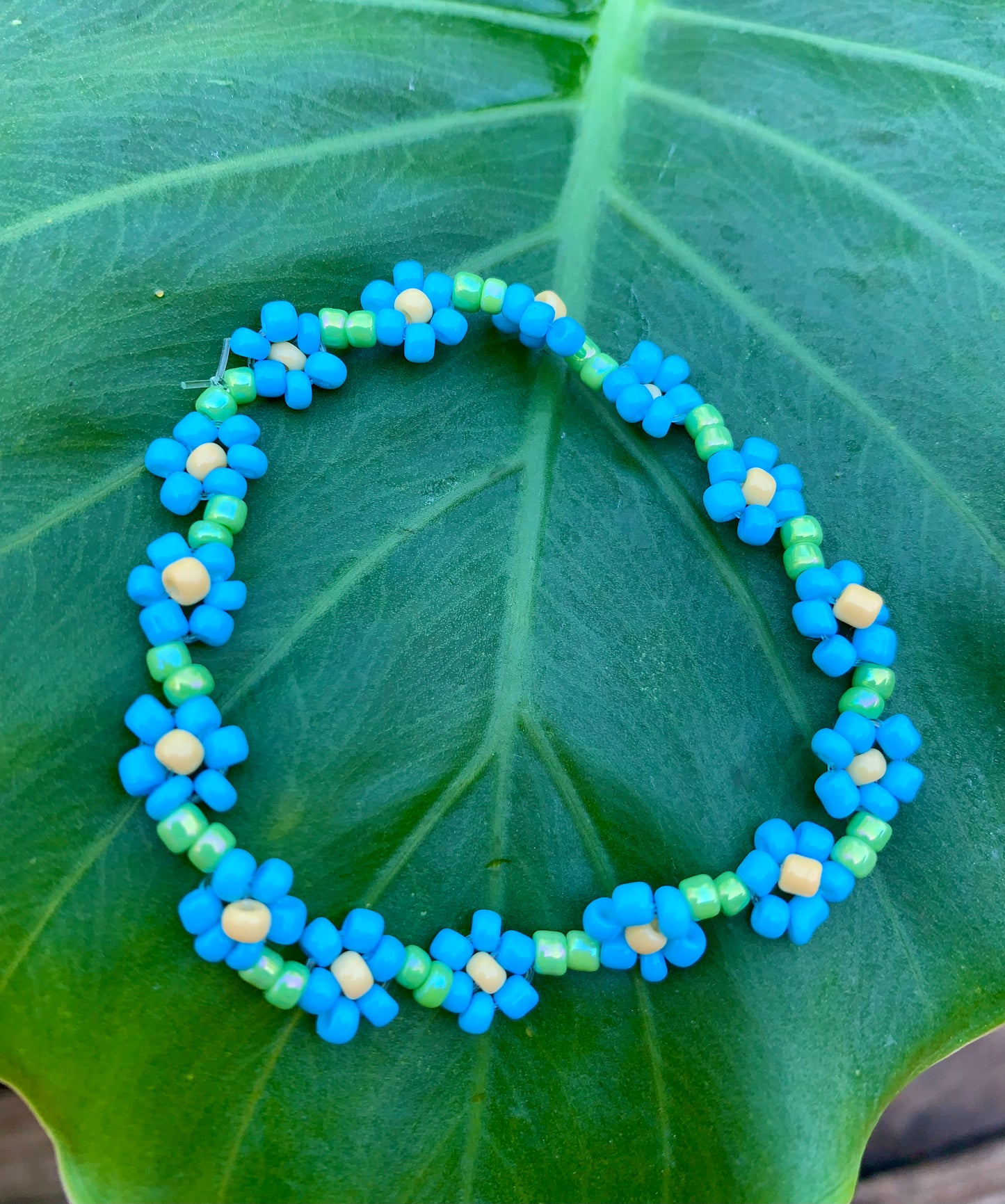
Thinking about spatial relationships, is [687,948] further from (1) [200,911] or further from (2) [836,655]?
(1) [200,911]

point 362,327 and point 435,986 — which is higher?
point 362,327

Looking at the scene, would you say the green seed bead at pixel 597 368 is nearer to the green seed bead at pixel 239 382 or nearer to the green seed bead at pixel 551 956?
the green seed bead at pixel 239 382

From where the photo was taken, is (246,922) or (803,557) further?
(803,557)

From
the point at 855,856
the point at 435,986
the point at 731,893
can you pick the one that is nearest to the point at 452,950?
the point at 435,986

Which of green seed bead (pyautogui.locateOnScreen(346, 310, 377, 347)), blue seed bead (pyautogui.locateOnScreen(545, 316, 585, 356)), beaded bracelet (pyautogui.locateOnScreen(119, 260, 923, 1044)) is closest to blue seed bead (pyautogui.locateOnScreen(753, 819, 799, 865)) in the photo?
beaded bracelet (pyautogui.locateOnScreen(119, 260, 923, 1044))

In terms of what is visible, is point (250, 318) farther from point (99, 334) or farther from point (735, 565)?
point (735, 565)

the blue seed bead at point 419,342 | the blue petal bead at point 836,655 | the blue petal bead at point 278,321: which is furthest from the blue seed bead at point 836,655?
the blue petal bead at point 278,321
